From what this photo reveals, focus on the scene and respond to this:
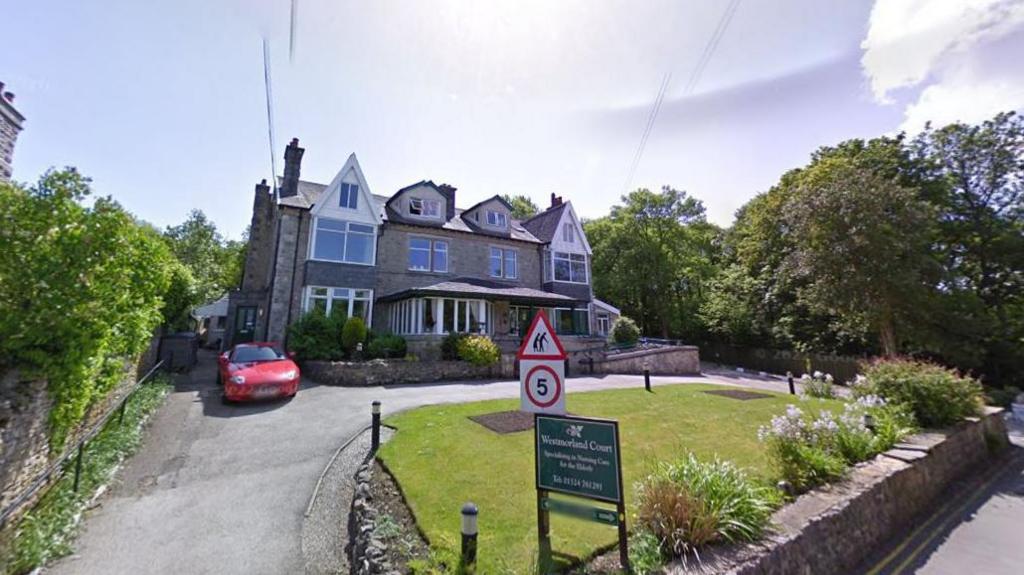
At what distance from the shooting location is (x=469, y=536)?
3.66 m

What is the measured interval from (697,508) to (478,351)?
13.0 metres

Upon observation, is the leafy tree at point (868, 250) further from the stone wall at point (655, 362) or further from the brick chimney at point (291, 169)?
the brick chimney at point (291, 169)

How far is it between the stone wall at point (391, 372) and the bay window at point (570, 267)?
36.8 ft

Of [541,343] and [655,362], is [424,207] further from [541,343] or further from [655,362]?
[541,343]

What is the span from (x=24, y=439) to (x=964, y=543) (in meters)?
12.9

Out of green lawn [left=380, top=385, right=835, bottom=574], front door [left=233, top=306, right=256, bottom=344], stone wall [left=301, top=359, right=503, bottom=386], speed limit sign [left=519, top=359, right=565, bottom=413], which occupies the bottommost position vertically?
green lawn [left=380, top=385, right=835, bottom=574]

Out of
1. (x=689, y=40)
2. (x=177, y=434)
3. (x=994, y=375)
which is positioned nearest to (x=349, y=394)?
(x=177, y=434)

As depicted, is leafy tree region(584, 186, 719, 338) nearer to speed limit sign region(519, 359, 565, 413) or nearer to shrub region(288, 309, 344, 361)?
Result: shrub region(288, 309, 344, 361)

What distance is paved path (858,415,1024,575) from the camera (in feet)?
16.8

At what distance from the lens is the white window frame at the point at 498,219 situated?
25.2 meters

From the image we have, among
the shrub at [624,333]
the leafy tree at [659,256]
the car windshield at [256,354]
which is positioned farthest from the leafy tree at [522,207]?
the car windshield at [256,354]

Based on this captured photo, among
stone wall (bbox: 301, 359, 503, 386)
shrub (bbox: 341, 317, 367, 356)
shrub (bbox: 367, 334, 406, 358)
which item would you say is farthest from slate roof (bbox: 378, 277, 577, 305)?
stone wall (bbox: 301, 359, 503, 386)

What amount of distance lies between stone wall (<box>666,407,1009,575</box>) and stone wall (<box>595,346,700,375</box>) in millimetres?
11615

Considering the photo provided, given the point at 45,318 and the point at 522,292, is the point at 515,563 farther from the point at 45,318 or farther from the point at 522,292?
the point at 522,292
